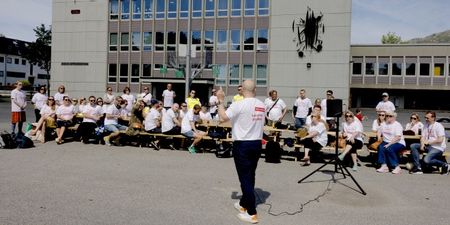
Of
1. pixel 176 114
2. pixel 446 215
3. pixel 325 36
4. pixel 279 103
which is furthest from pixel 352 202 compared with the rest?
pixel 325 36

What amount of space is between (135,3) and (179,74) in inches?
345

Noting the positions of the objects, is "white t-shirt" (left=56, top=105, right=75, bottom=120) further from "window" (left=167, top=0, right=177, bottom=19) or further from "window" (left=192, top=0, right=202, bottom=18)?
"window" (left=167, top=0, right=177, bottom=19)

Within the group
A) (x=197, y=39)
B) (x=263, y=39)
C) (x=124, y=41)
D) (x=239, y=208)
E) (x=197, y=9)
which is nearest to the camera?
(x=239, y=208)

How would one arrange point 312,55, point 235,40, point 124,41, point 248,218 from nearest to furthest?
point 248,218, point 312,55, point 235,40, point 124,41

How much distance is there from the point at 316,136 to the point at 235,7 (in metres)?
29.3

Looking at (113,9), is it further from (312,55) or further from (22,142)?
(22,142)

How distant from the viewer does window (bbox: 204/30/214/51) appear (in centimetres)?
3841

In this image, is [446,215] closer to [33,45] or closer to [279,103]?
[279,103]

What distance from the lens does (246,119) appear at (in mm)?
5445

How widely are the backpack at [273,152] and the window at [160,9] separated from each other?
31.7 meters

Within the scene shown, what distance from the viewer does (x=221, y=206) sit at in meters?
6.07

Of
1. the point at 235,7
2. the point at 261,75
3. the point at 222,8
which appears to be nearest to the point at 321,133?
the point at 261,75

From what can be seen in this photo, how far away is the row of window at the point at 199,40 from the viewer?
37.3m

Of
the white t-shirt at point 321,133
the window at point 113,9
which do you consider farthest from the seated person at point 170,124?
the window at point 113,9
